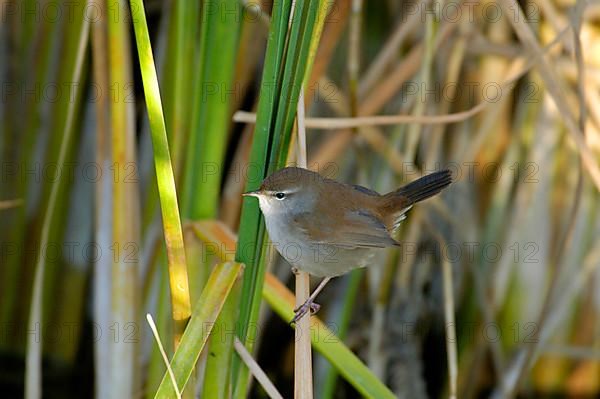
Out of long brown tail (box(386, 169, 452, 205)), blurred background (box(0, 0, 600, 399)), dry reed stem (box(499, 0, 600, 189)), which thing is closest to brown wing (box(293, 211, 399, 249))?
long brown tail (box(386, 169, 452, 205))

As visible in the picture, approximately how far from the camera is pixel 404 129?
8.93ft

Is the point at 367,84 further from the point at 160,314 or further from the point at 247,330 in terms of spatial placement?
the point at 247,330

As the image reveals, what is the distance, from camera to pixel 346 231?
6.65 ft

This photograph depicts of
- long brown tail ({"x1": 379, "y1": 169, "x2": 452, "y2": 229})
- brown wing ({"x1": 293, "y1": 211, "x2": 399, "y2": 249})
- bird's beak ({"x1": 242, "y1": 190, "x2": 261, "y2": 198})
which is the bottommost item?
brown wing ({"x1": 293, "y1": 211, "x2": 399, "y2": 249})

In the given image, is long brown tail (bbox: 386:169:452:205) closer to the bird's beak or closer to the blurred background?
the blurred background

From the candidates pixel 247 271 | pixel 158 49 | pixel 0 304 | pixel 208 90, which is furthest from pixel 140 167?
pixel 247 271

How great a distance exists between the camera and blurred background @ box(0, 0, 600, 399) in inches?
85.9

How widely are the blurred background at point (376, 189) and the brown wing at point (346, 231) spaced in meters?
0.25

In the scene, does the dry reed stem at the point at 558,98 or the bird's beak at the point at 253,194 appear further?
the dry reed stem at the point at 558,98

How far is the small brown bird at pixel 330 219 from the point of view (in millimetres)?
1928

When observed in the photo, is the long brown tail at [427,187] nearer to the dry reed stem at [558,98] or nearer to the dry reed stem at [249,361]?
the dry reed stem at [558,98]

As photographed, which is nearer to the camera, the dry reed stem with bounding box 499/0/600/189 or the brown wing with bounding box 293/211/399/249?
the brown wing with bounding box 293/211/399/249

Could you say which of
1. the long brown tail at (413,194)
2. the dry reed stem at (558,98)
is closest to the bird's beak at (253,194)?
the long brown tail at (413,194)

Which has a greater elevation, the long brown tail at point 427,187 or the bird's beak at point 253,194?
the bird's beak at point 253,194
